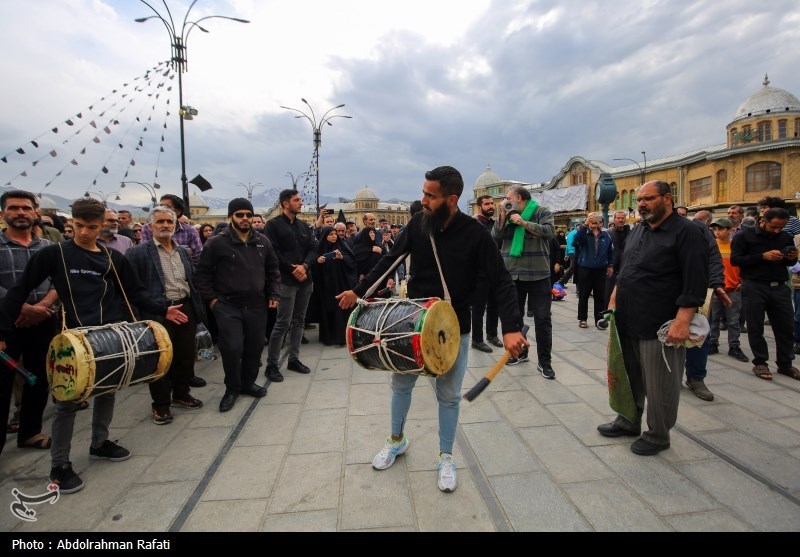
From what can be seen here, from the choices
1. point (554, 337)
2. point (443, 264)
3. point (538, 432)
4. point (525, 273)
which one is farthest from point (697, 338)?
point (554, 337)

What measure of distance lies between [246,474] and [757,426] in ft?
13.5

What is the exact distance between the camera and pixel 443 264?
2781 mm

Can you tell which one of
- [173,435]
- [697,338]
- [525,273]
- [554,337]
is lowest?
[173,435]

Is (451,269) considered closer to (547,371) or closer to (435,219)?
(435,219)

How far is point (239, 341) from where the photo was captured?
4.23 m

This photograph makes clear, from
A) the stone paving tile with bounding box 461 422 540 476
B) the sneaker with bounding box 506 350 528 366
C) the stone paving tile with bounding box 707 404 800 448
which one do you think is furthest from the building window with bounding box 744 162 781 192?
the stone paving tile with bounding box 461 422 540 476

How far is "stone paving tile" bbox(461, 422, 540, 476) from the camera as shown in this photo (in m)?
2.93

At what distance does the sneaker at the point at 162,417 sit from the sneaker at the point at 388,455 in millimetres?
2147

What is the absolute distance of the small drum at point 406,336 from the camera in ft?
7.96

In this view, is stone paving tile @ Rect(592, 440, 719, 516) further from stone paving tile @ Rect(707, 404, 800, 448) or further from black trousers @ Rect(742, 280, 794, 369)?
black trousers @ Rect(742, 280, 794, 369)

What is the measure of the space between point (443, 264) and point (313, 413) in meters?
2.16

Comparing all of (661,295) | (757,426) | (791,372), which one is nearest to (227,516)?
(661,295)
